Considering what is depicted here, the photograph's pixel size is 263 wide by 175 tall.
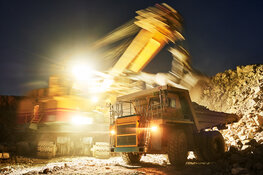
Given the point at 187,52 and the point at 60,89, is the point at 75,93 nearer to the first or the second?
the point at 60,89

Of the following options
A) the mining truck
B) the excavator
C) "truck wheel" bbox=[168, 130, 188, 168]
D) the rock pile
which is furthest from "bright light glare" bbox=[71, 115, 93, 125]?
the rock pile

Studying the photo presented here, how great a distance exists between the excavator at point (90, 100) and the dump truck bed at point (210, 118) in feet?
14.6

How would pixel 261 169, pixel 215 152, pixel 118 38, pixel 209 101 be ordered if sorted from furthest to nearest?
pixel 209 101 < pixel 118 38 < pixel 215 152 < pixel 261 169

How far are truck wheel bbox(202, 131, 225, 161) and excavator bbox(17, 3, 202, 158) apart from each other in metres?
5.82

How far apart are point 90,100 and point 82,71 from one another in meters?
2.17

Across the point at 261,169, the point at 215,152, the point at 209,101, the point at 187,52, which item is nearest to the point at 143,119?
the point at 215,152

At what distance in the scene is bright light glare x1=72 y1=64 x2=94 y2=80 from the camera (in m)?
16.3

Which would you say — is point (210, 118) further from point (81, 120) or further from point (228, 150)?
point (81, 120)

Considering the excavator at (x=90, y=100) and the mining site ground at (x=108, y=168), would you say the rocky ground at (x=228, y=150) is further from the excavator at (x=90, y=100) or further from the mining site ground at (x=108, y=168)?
the excavator at (x=90, y=100)

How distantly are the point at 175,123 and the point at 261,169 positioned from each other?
344 centimetres

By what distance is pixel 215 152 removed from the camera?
993cm

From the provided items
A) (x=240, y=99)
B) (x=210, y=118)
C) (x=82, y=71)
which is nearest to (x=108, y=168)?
(x=210, y=118)

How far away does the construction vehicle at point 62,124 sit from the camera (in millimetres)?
15137

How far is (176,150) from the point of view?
871 centimetres
